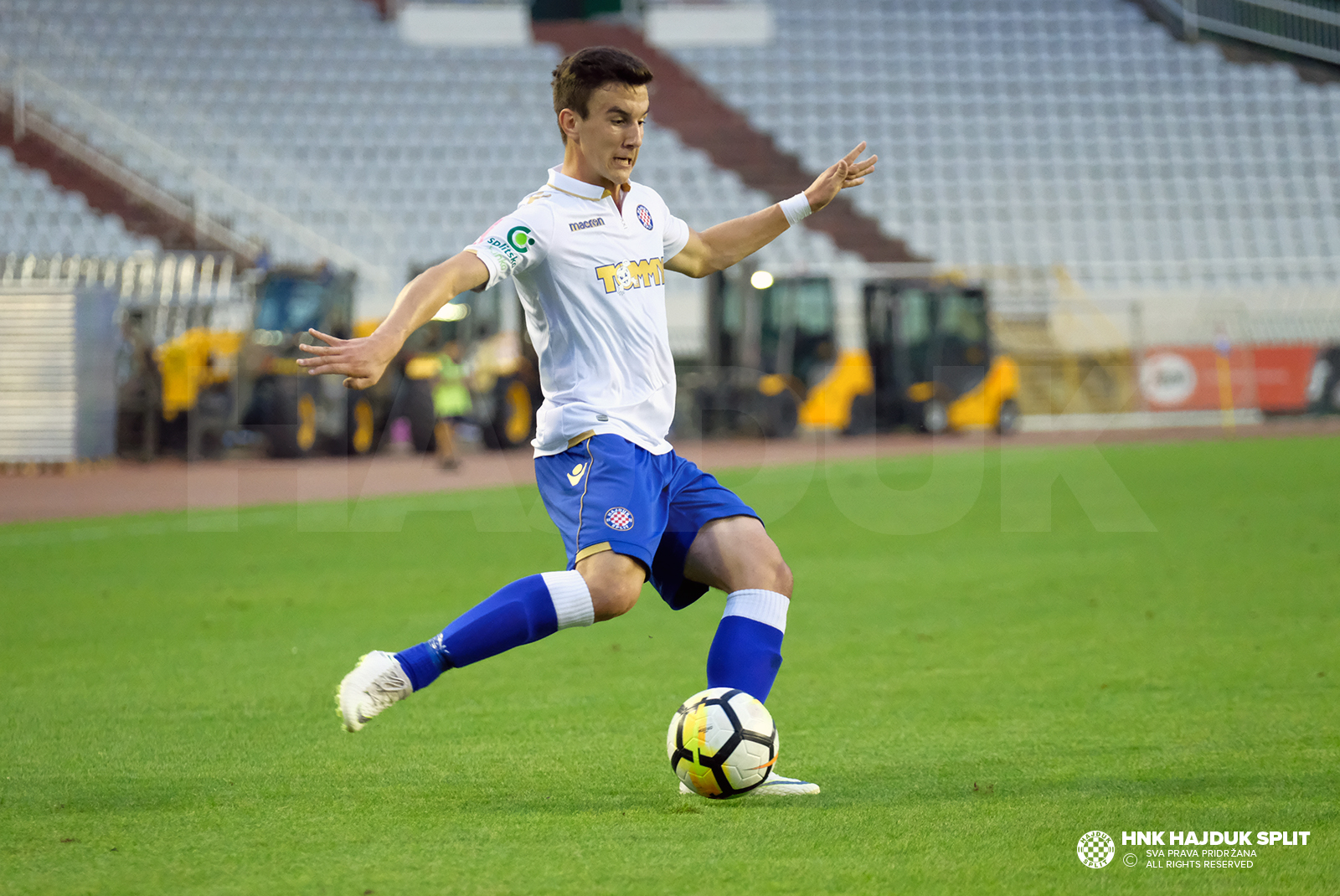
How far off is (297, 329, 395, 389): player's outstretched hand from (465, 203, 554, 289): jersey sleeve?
444mm

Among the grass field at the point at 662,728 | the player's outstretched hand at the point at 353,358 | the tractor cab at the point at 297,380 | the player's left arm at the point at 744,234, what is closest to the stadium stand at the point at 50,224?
the tractor cab at the point at 297,380

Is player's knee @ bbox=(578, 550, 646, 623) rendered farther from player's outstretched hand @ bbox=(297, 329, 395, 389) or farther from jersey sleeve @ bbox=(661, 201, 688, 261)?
jersey sleeve @ bbox=(661, 201, 688, 261)

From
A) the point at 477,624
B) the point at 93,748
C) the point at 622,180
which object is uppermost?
the point at 622,180

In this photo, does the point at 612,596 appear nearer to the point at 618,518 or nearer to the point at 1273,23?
the point at 618,518

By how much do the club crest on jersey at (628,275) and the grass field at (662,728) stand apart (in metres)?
1.41

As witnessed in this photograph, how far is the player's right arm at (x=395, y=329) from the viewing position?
11.1ft

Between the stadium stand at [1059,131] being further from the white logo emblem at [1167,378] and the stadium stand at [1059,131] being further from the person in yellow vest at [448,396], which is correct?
the person in yellow vest at [448,396]

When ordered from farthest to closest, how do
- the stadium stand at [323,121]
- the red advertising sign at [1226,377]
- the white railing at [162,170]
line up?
1. the stadium stand at [323,121]
2. the white railing at [162,170]
3. the red advertising sign at [1226,377]

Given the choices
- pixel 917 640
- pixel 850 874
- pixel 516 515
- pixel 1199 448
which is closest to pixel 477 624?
pixel 850 874

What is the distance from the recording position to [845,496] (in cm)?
1446

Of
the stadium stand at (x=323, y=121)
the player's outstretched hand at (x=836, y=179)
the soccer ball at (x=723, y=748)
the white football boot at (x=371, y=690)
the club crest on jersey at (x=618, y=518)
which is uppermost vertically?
the stadium stand at (x=323, y=121)

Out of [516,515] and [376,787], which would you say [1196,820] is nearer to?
[376,787]

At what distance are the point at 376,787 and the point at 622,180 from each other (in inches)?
72.7

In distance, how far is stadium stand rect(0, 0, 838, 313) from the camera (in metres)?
27.6
